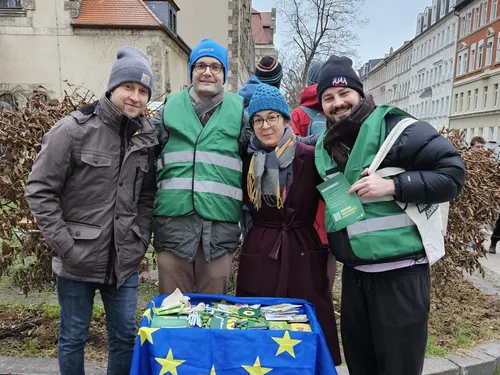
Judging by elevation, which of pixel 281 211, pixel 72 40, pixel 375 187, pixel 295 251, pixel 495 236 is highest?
pixel 72 40

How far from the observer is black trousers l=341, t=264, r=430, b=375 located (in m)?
2.17

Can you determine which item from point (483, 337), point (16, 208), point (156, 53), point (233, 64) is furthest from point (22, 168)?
point (233, 64)

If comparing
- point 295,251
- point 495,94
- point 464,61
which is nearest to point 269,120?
point 295,251

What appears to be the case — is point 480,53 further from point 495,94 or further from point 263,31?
point 263,31

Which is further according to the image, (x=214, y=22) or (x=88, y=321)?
(x=214, y=22)

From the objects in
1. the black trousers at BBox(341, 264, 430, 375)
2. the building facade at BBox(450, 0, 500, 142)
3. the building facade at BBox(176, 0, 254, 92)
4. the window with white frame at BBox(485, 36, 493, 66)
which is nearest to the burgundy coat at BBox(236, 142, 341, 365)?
the black trousers at BBox(341, 264, 430, 375)

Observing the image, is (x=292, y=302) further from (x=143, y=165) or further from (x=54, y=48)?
(x=54, y=48)

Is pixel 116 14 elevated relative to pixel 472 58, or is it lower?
lower

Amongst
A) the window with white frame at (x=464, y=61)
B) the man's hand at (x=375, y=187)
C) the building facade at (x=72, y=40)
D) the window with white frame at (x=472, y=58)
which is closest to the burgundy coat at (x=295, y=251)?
the man's hand at (x=375, y=187)

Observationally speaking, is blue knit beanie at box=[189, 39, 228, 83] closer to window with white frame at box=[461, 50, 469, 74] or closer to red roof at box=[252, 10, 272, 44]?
window with white frame at box=[461, 50, 469, 74]

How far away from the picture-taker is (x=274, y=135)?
2.63 meters

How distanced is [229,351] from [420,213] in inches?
45.4

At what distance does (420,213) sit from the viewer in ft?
7.05

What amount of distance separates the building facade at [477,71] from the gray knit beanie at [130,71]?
113 ft
